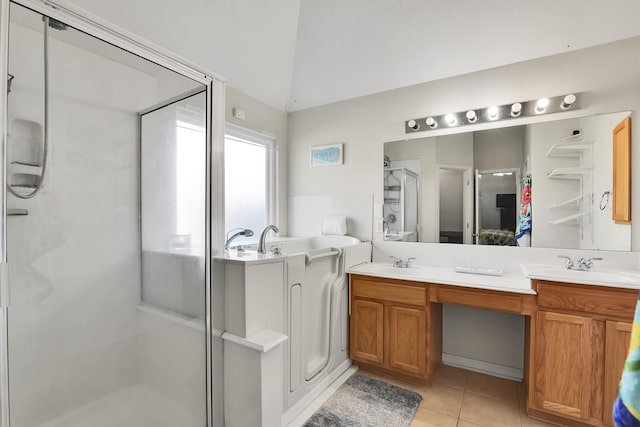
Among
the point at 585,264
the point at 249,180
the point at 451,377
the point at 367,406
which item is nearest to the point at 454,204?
the point at 585,264

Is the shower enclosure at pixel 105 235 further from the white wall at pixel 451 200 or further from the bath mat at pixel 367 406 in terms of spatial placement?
the white wall at pixel 451 200

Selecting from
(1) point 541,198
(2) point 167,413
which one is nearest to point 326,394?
(2) point 167,413

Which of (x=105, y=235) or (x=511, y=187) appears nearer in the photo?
(x=105, y=235)

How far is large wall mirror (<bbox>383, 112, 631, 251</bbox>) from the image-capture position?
6.68ft

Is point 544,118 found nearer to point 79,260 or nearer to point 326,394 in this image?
point 326,394

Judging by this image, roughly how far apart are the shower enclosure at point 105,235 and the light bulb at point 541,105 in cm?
227

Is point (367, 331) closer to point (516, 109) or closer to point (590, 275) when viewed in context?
point (590, 275)

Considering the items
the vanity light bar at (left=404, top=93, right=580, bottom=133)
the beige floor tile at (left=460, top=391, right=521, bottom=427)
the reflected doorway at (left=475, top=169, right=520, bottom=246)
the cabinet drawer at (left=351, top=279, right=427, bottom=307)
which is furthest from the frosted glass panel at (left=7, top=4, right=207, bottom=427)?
the reflected doorway at (left=475, top=169, right=520, bottom=246)

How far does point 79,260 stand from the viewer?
153cm

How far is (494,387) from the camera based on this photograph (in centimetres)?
217

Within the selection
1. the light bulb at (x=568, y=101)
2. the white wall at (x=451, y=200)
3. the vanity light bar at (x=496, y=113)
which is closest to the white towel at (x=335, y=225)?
the white wall at (x=451, y=200)

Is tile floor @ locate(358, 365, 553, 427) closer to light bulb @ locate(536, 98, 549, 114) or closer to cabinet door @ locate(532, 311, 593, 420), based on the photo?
cabinet door @ locate(532, 311, 593, 420)

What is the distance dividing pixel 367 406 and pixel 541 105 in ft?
7.99

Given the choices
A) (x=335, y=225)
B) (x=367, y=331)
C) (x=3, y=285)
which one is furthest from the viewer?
(x=335, y=225)
